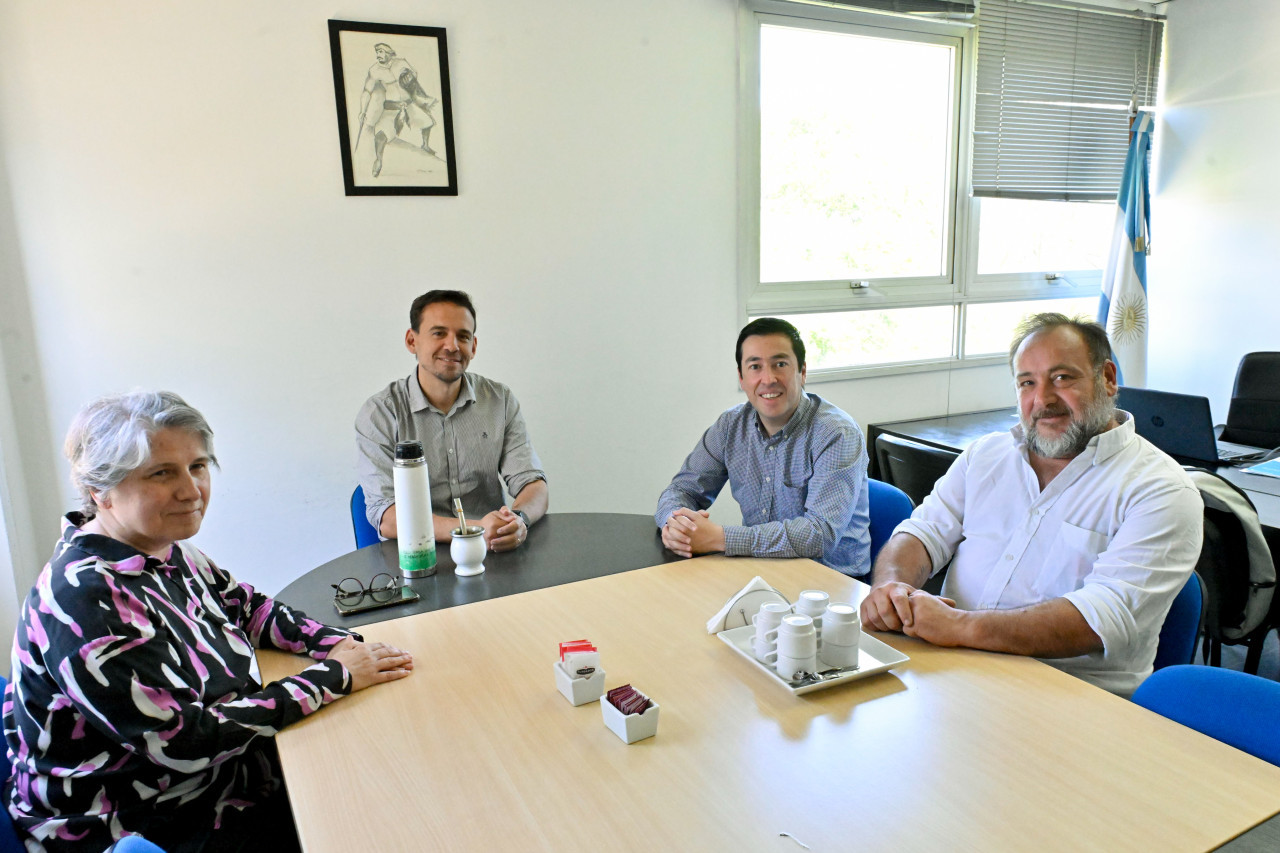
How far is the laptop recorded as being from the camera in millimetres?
2838

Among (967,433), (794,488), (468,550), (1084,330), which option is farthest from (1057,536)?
(967,433)

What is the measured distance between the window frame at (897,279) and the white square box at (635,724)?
268 cm

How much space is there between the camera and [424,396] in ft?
8.34

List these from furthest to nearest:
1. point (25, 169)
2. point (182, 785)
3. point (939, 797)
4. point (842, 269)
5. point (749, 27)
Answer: point (842, 269) < point (749, 27) < point (25, 169) < point (182, 785) < point (939, 797)

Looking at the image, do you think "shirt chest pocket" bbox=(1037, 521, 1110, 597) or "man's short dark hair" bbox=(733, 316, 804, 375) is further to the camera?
"man's short dark hair" bbox=(733, 316, 804, 375)

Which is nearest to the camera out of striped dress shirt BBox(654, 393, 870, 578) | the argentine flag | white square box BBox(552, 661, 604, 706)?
white square box BBox(552, 661, 604, 706)

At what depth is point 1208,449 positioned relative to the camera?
9.37 ft

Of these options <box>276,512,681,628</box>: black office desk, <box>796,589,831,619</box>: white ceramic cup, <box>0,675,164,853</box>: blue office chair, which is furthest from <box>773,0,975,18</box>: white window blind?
<box>0,675,164,853</box>: blue office chair

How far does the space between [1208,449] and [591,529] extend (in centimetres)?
226

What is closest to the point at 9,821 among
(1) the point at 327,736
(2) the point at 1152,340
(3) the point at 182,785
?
(3) the point at 182,785

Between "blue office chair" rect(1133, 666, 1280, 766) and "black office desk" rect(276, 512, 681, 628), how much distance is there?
40.4 inches

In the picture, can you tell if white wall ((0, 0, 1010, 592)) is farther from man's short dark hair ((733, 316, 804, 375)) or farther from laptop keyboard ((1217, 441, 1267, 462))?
laptop keyboard ((1217, 441, 1267, 462))

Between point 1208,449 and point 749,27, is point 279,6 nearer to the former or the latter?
point 749,27

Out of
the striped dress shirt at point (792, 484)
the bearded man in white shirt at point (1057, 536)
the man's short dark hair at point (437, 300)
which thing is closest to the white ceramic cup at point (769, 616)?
the bearded man in white shirt at point (1057, 536)
